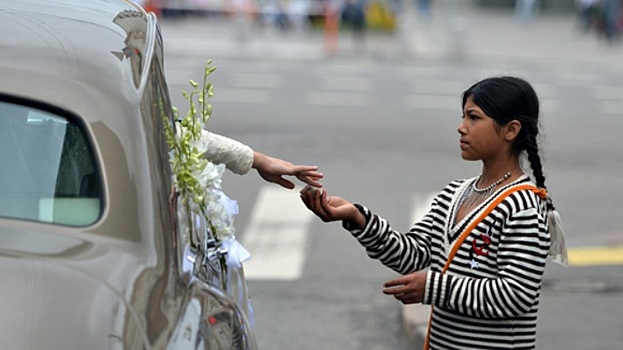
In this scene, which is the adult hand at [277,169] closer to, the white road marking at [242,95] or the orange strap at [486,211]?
the orange strap at [486,211]

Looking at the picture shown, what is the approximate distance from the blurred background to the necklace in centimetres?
36

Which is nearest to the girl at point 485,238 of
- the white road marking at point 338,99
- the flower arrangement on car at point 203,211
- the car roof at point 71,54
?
the flower arrangement on car at point 203,211

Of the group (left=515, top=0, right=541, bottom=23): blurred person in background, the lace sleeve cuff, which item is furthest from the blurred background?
(left=515, top=0, right=541, bottom=23): blurred person in background

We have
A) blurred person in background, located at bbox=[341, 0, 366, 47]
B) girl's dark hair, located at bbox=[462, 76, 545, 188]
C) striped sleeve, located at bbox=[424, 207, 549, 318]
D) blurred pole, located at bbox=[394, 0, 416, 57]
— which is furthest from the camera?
blurred person in background, located at bbox=[341, 0, 366, 47]

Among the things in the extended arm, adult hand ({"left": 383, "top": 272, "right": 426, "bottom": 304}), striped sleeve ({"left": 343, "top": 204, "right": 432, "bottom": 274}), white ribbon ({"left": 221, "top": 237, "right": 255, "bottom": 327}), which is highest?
the extended arm

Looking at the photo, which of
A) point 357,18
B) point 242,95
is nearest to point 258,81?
point 242,95

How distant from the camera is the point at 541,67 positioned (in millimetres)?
28438

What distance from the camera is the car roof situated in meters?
3.08

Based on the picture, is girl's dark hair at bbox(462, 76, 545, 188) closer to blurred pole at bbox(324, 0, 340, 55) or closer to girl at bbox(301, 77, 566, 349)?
girl at bbox(301, 77, 566, 349)

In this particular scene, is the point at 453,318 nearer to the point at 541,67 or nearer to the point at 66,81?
the point at 66,81

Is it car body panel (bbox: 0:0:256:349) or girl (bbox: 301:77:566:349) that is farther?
girl (bbox: 301:77:566:349)

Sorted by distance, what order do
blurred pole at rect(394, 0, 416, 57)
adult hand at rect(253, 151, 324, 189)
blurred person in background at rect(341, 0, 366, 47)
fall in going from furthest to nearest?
blurred person in background at rect(341, 0, 366, 47) < blurred pole at rect(394, 0, 416, 57) < adult hand at rect(253, 151, 324, 189)

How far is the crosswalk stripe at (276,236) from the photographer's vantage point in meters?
8.45

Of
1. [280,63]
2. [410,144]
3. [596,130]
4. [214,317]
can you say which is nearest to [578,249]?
[410,144]
